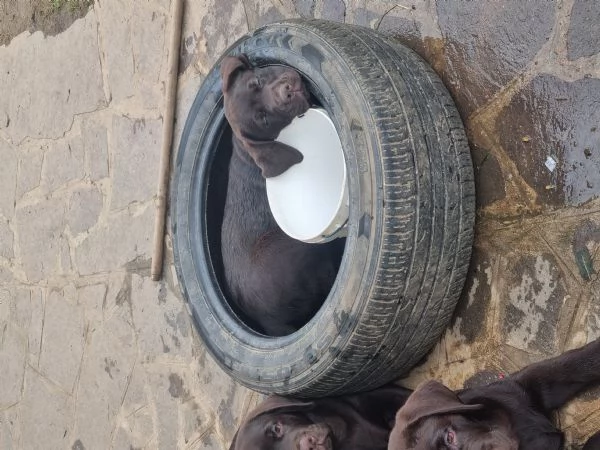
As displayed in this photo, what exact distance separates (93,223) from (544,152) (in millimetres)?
3341

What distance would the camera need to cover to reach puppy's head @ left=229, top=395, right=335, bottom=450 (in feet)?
8.50

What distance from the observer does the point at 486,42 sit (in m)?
2.75

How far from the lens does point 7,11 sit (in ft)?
19.8

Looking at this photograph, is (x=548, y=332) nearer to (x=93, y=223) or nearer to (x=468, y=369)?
(x=468, y=369)

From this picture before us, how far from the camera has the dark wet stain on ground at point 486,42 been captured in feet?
8.54

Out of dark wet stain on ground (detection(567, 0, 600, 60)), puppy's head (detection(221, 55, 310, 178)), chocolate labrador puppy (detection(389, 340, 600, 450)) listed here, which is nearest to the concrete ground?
dark wet stain on ground (detection(567, 0, 600, 60))

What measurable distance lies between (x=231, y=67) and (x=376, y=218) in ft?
2.90

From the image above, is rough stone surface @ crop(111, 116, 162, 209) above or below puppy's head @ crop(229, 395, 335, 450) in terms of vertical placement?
above

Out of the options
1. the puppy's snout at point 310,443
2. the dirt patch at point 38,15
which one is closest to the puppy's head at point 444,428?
the puppy's snout at point 310,443

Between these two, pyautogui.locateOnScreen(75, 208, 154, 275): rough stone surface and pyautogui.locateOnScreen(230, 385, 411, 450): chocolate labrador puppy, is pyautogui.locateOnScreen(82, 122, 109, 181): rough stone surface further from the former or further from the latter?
pyautogui.locateOnScreen(230, 385, 411, 450): chocolate labrador puppy

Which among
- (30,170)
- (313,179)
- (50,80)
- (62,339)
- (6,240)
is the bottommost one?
(62,339)

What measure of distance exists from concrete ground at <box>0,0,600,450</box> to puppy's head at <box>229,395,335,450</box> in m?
0.59

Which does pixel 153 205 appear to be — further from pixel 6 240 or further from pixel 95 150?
pixel 6 240

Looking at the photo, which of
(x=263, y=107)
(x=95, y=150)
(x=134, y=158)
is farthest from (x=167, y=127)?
(x=263, y=107)
